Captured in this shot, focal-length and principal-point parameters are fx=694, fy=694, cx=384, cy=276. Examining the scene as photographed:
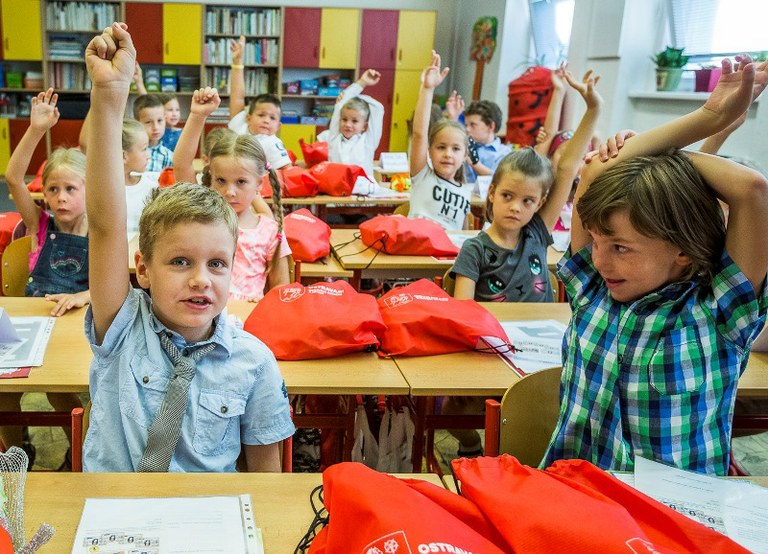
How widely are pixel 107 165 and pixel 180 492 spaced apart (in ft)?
1.91

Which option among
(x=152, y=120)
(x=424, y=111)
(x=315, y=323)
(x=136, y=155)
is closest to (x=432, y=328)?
(x=315, y=323)

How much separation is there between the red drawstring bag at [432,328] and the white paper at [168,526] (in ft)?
2.93

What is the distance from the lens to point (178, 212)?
136 cm

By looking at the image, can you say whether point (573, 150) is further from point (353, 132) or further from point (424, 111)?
point (353, 132)

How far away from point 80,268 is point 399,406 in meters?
1.25

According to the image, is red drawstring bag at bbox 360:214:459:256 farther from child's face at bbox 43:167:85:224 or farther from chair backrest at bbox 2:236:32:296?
chair backrest at bbox 2:236:32:296

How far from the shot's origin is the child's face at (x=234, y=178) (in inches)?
103

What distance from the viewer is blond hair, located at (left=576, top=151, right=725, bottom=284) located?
1.29 meters

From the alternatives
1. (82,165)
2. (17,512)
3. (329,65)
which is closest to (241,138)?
(82,165)

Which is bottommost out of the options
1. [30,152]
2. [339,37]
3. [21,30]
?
[30,152]

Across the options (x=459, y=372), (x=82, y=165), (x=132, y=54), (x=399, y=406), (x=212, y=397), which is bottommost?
(x=399, y=406)

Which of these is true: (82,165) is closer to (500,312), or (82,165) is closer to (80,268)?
(80,268)

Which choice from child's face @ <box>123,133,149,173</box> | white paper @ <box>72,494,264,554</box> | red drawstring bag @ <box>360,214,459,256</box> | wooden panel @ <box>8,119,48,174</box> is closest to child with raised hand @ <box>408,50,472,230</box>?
red drawstring bag @ <box>360,214,459,256</box>

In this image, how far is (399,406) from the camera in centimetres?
236
